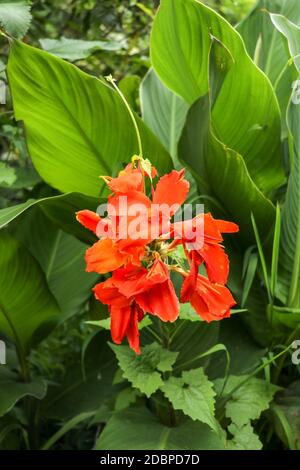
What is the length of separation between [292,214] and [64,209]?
0.44 meters

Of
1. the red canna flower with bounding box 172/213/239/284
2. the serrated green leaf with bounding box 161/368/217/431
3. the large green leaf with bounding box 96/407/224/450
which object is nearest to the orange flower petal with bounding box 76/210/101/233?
the red canna flower with bounding box 172/213/239/284

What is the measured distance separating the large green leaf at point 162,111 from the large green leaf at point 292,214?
0.99 feet

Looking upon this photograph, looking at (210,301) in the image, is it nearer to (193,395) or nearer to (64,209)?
(193,395)

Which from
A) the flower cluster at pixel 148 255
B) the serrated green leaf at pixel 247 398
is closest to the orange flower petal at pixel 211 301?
the flower cluster at pixel 148 255

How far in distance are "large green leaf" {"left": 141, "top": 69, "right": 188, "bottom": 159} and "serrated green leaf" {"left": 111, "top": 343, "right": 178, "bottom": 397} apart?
0.53 m

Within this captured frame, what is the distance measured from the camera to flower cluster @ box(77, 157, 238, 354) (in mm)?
861

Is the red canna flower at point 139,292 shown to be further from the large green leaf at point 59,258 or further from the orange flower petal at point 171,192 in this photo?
the large green leaf at point 59,258

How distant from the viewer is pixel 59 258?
1.50 metres

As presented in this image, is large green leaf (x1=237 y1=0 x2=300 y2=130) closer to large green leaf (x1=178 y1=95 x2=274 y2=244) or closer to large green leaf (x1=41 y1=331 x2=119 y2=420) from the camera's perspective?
large green leaf (x1=178 y1=95 x2=274 y2=244)

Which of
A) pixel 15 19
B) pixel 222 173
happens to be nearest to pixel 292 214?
pixel 222 173

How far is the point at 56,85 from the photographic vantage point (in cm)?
122

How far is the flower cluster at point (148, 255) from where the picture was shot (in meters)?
0.86
